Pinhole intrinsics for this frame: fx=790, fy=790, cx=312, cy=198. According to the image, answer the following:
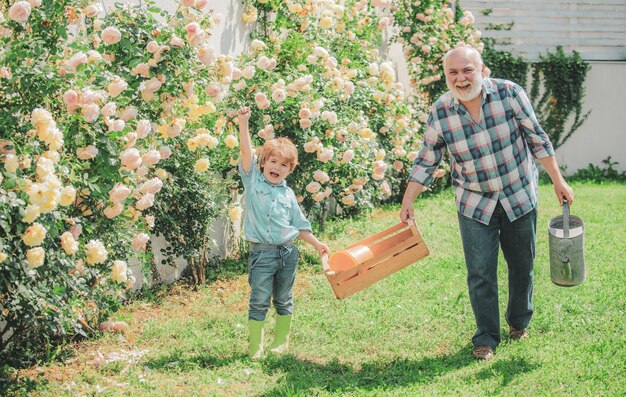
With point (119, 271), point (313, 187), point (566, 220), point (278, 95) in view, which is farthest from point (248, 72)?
point (566, 220)

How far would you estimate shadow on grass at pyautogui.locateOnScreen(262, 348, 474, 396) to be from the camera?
148 inches

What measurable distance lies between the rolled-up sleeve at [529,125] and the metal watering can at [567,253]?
29 centimetres

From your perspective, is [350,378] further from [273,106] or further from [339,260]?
[273,106]

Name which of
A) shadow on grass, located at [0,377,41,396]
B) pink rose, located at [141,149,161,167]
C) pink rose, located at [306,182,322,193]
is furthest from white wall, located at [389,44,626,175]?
shadow on grass, located at [0,377,41,396]

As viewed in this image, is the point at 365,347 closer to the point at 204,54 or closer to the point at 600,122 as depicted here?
the point at 204,54

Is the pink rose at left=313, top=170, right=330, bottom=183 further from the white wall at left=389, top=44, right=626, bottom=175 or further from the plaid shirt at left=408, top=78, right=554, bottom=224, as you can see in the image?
the white wall at left=389, top=44, right=626, bottom=175

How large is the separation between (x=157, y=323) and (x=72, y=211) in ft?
3.74

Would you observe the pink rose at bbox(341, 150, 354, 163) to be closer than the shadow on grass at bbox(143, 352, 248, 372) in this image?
No

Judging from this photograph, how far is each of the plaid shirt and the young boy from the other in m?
0.81

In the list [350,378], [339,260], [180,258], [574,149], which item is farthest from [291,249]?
[574,149]

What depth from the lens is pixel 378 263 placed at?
4.10m

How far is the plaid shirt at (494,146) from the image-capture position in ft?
12.9

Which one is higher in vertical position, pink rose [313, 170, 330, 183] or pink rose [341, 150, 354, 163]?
pink rose [341, 150, 354, 163]

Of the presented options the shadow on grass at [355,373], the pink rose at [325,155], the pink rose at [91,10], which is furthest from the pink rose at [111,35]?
the pink rose at [325,155]
